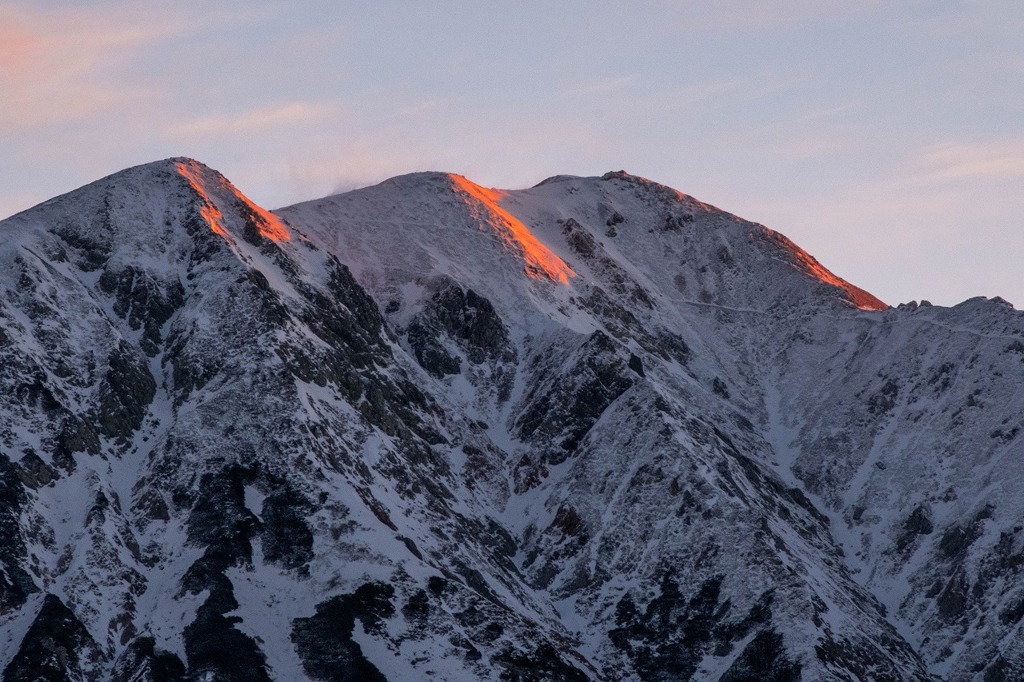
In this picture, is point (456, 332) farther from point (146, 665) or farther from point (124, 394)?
point (146, 665)

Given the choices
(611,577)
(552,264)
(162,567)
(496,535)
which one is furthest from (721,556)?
(552,264)

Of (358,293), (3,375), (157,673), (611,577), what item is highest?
(358,293)

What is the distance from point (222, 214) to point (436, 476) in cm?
3763

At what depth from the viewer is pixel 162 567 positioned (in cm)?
13325

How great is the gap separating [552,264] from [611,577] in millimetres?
58798

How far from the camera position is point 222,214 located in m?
172

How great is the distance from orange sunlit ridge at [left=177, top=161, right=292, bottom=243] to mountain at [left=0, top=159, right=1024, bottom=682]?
2.27ft

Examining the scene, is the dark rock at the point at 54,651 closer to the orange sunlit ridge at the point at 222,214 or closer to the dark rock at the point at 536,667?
the dark rock at the point at 536,667

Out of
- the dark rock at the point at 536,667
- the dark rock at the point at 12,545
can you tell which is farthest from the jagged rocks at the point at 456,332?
the dark rock at the point at 12,545

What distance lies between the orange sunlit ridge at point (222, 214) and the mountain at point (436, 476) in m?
0.69

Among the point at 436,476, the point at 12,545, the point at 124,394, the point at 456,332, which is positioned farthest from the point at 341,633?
the point at 456,332

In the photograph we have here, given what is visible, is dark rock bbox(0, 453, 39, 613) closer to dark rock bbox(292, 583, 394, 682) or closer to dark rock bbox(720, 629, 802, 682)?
dark rock bbox(292, 583, 394, 682)

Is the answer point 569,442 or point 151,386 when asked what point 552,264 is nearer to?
point 569,442

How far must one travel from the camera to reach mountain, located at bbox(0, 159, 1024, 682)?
131000 mm
